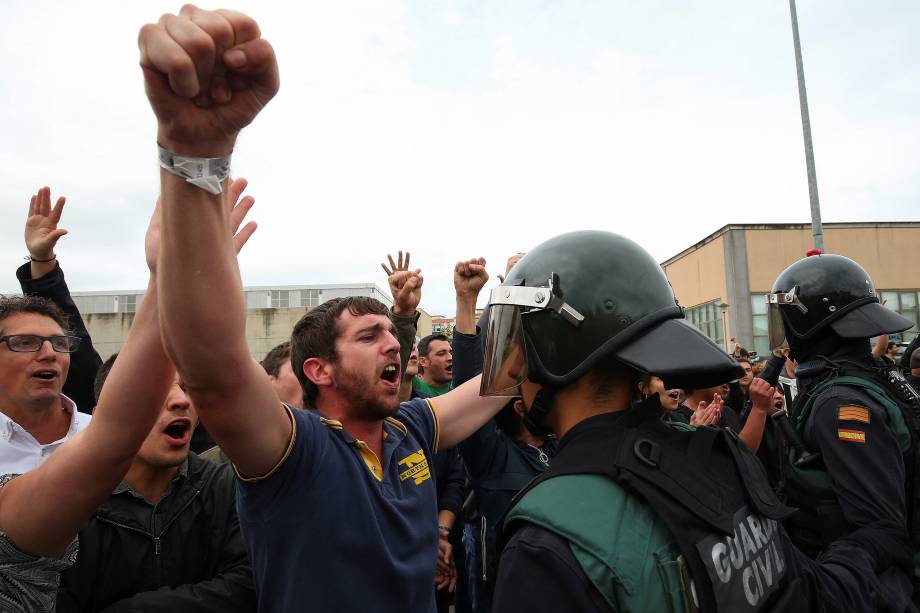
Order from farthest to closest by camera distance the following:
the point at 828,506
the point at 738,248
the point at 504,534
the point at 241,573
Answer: the point at 738,248 < the point at 828,506 < the point at 241,573 < the point at 504,534

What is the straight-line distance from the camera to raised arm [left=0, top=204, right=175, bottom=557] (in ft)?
5.57

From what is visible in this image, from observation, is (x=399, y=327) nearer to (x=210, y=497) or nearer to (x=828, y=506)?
(x=210, y=497)

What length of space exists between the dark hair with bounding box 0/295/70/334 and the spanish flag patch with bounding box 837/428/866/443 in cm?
360

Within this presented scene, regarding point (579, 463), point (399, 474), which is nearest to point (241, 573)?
point (399, 474)

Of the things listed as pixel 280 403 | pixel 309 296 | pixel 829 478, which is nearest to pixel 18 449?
pixel 280 403

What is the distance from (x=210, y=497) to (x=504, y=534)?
5.32 ft

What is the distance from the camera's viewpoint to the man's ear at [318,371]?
2.85 meters

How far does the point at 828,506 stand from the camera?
2.98 m

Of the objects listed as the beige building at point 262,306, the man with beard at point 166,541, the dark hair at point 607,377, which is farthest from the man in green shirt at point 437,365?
the beige building at point 262,306

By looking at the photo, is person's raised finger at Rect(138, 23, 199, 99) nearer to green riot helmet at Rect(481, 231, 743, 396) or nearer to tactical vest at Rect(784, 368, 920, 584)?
green riot helmet at Rect(481, 231, 743, 396)

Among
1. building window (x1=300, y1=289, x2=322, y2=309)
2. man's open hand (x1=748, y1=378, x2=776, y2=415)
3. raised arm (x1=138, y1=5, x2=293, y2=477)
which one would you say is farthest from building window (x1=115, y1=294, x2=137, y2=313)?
raised arm (x1=138, y1=5, x2=293, y2=477)

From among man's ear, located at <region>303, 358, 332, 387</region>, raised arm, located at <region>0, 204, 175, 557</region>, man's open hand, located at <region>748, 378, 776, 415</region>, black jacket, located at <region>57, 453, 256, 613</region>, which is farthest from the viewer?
man's open hand, located at <region>748, 378, 776, 415</region>

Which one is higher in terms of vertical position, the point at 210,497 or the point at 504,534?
the point at 504,534

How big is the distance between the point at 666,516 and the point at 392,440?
1565mm
